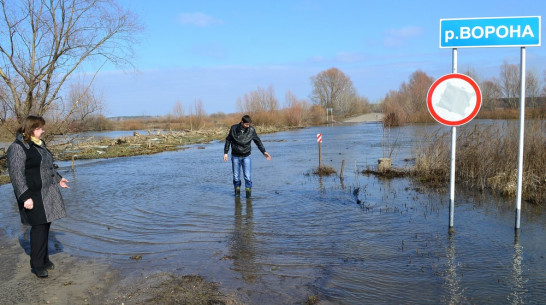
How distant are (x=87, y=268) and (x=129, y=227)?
2.28 m

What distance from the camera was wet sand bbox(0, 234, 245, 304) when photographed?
4281mm

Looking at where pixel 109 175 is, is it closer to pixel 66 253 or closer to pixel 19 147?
pixel 66 253

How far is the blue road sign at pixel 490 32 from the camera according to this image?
5.78 metres

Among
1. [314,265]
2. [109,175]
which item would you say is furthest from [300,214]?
[109,175]

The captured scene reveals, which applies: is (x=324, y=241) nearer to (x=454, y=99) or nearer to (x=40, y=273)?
(x=454, y=99)

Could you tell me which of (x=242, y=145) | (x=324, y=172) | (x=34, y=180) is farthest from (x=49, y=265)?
(x=324, y=172)

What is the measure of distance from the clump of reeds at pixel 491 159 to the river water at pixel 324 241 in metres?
0.76

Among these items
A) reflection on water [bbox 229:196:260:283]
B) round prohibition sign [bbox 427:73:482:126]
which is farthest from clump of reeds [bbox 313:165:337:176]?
round prohibition sign [bbox 427:73:482:126]

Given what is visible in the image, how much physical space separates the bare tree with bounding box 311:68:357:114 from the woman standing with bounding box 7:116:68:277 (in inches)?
3824

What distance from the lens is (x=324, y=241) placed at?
630cm

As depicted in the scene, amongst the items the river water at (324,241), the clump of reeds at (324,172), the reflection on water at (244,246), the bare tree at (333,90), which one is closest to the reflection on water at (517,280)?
the river water at (324,241)

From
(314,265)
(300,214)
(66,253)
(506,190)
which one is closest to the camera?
(314,265)

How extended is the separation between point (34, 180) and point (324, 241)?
4034mm

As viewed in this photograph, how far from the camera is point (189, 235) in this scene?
22.5ft
